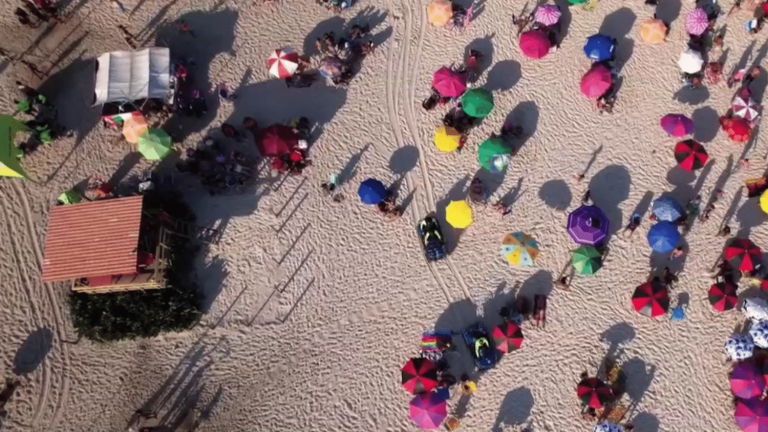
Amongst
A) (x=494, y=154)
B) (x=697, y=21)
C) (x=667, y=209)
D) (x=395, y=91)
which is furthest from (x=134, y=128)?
(x=697, y=21)

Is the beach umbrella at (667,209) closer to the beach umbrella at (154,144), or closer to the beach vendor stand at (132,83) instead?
the beach umbrella at (154,144)

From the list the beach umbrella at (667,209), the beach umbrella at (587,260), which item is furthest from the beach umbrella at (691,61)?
the beach umbrella at (587,260)

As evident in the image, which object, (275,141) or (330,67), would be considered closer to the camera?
(275,141)

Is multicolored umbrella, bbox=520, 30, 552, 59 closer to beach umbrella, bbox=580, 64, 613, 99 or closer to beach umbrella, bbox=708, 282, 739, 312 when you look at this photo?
beach umbrella, bbox=580, 64, 613, 99

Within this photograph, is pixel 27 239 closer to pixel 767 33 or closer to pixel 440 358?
pixel 440 358

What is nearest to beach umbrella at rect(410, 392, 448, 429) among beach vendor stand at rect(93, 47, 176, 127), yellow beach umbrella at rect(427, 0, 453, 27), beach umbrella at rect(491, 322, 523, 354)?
beach umbrella at rect(491, 322, 523, 354)

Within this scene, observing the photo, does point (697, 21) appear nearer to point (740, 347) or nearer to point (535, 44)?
point (535, 44)


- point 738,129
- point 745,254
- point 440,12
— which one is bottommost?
point 745,254

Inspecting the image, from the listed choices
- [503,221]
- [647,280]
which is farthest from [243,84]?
[647,280]

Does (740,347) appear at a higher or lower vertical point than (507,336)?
higher
